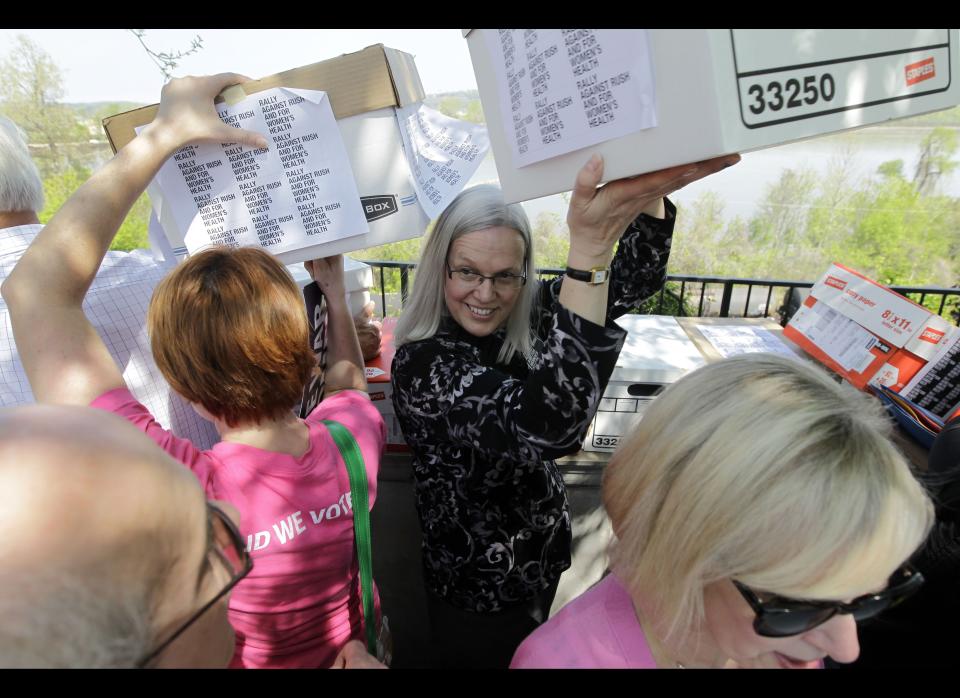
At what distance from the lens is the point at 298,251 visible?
1.34 meters

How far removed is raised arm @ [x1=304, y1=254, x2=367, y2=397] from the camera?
154 centimetres

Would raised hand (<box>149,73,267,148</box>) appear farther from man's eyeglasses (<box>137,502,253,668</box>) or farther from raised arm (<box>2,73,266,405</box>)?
man's eyeglasses (<box>137,502,253,668</box>)

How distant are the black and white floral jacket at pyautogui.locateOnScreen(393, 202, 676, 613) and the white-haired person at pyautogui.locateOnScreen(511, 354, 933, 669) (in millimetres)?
190

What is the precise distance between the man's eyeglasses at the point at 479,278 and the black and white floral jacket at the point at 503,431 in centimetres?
12

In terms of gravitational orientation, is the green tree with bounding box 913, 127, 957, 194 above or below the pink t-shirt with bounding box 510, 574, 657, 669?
below

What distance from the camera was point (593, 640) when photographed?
3.38 feet

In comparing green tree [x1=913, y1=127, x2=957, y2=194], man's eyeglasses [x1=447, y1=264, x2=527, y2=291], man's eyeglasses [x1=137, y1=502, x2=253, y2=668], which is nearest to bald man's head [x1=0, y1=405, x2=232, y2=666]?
man's eyeglasses [x1=137, y1=502, x2=253, y2=668]

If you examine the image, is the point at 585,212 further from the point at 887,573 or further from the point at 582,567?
the point at 582,567

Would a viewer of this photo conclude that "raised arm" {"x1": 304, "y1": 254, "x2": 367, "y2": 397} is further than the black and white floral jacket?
Yes

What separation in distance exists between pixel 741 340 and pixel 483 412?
1.93m

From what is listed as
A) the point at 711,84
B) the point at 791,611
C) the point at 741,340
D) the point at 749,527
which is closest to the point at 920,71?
the point at 711,84

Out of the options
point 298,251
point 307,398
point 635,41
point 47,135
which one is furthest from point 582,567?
point 47,135

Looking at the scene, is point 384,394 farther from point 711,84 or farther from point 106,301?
point 711,84

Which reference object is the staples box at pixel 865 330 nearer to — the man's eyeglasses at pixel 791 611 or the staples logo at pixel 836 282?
the staples logo at pixel 836 282
